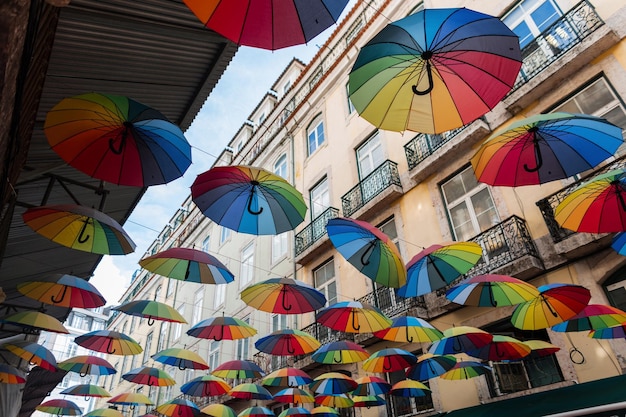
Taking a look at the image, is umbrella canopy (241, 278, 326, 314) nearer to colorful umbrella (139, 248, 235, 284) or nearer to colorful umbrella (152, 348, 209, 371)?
colorful umbrella (139, 248, 235, 284)

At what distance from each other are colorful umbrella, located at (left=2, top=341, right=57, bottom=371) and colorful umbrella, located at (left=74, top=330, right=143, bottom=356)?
114cm

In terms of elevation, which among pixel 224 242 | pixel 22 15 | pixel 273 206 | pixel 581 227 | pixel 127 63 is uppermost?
pixel 224 242

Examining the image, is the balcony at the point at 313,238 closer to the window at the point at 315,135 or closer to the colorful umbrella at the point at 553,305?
the window at the point at 315,135

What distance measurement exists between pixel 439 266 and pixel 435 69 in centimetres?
405

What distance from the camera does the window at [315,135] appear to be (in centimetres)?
1794

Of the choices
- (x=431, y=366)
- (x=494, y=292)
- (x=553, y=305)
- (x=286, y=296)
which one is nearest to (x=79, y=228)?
(x=286, y=296)

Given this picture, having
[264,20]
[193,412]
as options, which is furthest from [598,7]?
[193,412]

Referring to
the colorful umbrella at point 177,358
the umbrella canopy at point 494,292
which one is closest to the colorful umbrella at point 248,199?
the umbrella canopy at point 494,292

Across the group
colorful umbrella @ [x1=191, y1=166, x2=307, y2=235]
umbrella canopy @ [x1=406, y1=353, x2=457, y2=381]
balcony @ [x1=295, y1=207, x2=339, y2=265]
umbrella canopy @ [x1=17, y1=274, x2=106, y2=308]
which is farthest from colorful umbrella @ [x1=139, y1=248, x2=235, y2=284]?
balcony @ [x1=295, y1=207, x2=339, y2=265]

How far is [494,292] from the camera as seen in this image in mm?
6695

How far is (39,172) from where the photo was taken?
569cm

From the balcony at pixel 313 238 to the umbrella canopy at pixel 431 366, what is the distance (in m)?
6.59

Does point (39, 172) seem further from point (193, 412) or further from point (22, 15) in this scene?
point (193, 412)

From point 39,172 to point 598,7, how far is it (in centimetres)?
1189
